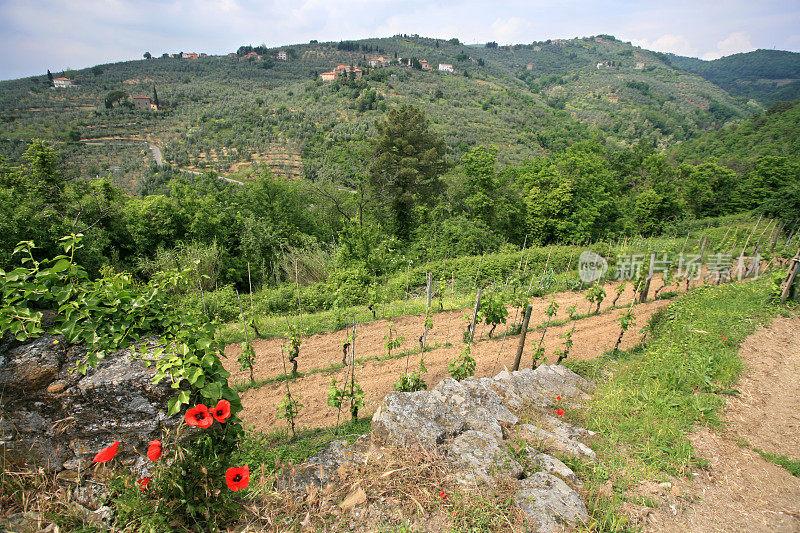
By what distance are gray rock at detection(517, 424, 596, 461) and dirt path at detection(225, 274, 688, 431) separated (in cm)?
A: 242

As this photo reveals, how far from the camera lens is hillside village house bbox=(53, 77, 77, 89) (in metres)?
46.3

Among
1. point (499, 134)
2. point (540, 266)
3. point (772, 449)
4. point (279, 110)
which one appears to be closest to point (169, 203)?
point (540, 266)

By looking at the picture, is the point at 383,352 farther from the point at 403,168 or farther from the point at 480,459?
the point at 403,168

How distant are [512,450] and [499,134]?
47.6 m

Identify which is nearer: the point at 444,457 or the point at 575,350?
the point at 444,457

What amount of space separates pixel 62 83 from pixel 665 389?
236ft

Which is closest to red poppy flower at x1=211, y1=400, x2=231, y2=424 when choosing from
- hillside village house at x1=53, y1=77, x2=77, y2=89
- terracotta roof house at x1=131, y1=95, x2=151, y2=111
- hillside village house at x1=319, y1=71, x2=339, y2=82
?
terracotta roof house at x1=131, y1=95, x2=151, y2=111

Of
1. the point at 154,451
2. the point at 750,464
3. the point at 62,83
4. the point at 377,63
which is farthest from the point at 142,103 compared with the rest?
the point at 750,464

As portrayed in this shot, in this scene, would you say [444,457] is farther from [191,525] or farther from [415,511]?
[191,525]

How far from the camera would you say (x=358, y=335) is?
341 inches

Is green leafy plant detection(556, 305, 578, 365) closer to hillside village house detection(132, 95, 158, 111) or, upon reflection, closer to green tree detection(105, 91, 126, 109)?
hillside village house detection(132, 95, 158, 111)

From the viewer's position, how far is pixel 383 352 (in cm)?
785

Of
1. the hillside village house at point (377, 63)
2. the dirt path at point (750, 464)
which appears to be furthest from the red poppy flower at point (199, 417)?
the hillside village house at point (377, 63)

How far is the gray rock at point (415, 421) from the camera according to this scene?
3.47 meters
